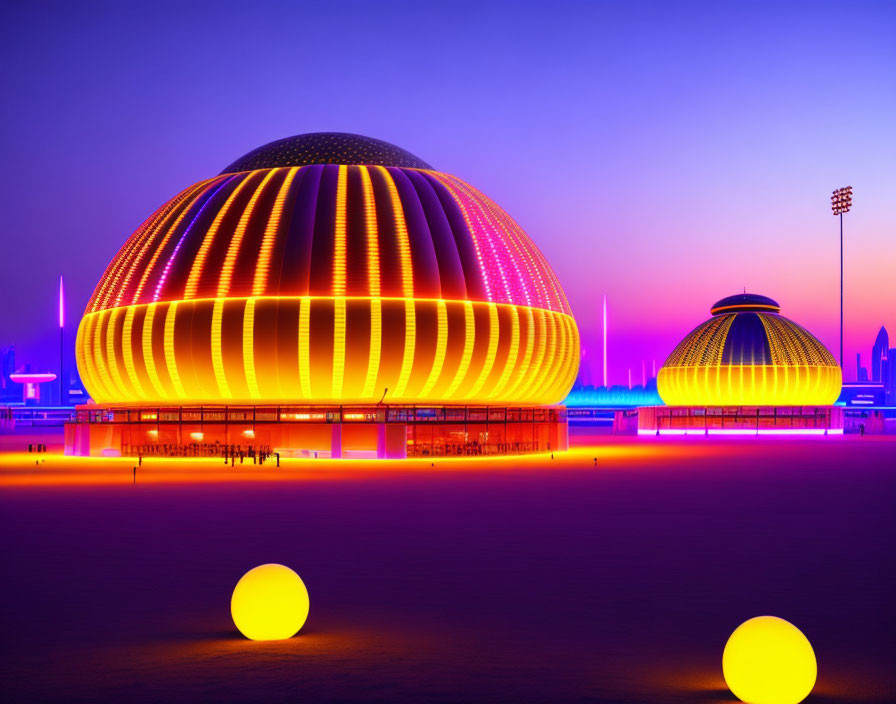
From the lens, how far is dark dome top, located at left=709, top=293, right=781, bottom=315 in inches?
3725

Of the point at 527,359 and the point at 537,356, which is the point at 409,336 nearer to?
the point at 527,359

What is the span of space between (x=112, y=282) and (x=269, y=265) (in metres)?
10.6

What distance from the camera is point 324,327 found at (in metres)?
47.8

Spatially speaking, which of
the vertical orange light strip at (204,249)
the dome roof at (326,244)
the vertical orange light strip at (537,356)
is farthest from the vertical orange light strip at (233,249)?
the vertical orange light strip at (537,356)

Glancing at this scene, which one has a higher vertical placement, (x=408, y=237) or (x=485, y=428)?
(x=408, y=237)

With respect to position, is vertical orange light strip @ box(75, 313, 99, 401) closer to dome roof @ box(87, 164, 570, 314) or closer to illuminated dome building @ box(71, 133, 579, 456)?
illuminated dome building @ box(71, 133, 579, 456)

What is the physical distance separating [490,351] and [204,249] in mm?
14051

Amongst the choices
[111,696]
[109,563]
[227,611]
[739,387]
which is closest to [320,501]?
[109,563]

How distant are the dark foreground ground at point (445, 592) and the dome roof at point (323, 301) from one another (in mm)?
22734

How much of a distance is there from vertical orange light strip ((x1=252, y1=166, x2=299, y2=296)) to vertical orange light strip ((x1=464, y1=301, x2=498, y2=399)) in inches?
406

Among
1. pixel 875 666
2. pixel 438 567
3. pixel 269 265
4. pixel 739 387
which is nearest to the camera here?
pixel 875 666

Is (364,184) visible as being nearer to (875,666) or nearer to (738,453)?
(738,453)

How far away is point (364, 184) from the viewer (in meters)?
51.8

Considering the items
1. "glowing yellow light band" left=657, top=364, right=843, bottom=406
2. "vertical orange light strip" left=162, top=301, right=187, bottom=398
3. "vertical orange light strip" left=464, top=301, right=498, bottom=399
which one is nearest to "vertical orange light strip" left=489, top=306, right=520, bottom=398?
"vertical orange light strip" left=464, top=301, right=498, bottom=399
